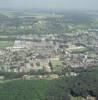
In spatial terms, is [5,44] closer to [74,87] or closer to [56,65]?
[56,65]

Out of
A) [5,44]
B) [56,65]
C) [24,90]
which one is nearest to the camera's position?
[24,90]

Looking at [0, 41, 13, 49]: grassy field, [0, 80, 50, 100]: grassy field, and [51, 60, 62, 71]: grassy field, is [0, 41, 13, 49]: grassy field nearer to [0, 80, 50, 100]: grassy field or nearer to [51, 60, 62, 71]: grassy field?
[51, 60, 62, 71]: grassy field

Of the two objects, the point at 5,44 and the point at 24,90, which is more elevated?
the point at 24,90

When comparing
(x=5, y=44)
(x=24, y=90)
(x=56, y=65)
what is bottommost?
(x=5, y=44)

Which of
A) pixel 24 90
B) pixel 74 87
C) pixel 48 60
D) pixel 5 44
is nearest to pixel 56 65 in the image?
pixel 48 60

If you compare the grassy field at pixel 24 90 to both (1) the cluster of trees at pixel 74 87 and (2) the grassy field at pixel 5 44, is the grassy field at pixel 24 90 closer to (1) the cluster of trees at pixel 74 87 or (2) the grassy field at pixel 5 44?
(1) the cluster of trees at pixel 74 87

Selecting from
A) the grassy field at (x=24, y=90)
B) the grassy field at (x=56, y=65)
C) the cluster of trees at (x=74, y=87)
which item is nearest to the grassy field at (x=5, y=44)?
the grassy field at (x=56, y=65)

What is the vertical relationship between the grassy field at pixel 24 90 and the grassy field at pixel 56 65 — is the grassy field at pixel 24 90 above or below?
above

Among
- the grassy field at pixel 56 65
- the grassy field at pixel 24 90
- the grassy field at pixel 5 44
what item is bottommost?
the grassy field at pixel 5 44
